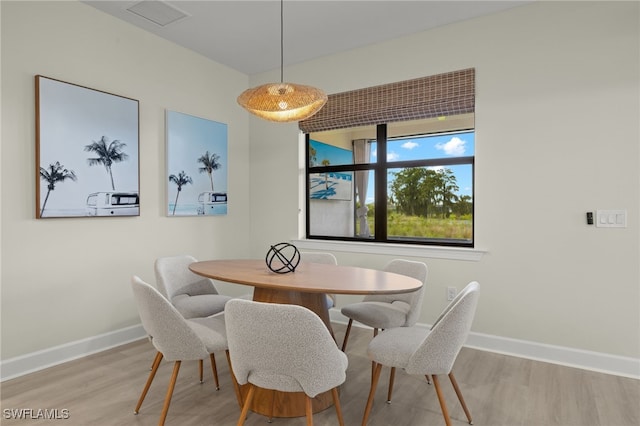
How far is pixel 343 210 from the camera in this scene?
4066mm

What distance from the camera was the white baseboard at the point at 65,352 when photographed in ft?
8.21

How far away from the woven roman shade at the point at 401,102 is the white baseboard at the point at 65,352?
2564 millimetres

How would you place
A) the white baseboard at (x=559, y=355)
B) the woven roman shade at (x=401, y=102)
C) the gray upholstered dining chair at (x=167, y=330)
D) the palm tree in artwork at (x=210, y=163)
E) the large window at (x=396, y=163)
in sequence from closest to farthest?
the gray upholstered dining chair at (x=167, y=330) → the white baseboard at (x=559, y=355) → the woven roman shade at (x=401, y=102) → the large window at (x=396, y=163) → the palm tree in artwork at (x=210, y=163)

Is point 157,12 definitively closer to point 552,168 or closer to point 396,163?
point 396,163

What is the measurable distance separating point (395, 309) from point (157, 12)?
2898mm

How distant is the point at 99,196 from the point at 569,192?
3.56 metres

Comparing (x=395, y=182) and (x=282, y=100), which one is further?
(x=395, y=182)

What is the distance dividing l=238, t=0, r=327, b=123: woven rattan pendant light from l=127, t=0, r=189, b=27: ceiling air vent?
1167mm

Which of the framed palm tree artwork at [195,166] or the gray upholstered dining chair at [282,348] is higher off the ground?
the framed palm tree artwork at [195,166]

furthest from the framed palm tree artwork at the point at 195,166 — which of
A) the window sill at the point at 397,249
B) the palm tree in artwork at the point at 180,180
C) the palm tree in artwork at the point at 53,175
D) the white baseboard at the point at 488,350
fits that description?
the white baseboard at the point at 488,350

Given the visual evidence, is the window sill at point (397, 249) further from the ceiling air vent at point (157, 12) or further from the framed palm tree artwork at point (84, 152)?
the ceiling air vent at point (157, 12)

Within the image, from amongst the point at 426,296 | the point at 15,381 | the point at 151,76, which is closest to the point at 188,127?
the point at 151,76

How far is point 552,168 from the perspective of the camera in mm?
2820

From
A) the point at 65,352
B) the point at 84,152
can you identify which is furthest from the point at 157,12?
the point at 65,352
